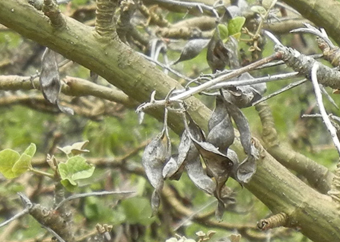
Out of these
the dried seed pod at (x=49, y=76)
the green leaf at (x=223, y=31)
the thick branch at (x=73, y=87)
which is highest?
the green leaf at (x=223, y=31)

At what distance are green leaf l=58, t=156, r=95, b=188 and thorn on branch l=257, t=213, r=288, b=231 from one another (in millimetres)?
287

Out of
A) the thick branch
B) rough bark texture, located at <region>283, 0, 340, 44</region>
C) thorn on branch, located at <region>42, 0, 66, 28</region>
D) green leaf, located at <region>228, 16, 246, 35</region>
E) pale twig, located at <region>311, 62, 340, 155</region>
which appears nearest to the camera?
pale twig, located at <region>311, 62, 340, 155</region>

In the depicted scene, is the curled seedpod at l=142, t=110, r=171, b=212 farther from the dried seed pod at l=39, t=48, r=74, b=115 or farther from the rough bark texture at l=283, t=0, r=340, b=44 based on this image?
the rough bark texture at l=283, t=0, r=340, b=44

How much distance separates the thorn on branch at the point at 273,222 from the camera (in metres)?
0.90

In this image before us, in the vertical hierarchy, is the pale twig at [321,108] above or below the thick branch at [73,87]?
above

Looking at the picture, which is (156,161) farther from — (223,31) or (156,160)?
(223,31)

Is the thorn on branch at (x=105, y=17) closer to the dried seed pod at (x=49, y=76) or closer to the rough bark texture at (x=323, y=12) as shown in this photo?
the dried seed pod at (x=49, y=76)

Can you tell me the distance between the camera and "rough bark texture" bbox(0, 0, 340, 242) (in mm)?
885

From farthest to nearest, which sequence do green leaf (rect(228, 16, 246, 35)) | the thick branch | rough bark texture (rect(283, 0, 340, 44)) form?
the thick branch
rough bark texture (rect(283, 0, 340, 44))
green leaf (rect(228, 16, 246, 35))

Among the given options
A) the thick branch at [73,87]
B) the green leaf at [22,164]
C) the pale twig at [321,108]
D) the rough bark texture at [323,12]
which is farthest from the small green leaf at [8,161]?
the rough bark texture at [323,12]

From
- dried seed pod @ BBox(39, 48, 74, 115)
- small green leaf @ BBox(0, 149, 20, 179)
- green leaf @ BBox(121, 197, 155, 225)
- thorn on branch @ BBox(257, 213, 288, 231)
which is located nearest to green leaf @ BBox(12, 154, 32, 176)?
small green leaf @ BBox(0, 149, 20, 179)

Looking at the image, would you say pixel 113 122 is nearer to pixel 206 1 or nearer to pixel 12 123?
pixel 12 123

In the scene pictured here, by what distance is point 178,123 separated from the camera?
3.02 ft

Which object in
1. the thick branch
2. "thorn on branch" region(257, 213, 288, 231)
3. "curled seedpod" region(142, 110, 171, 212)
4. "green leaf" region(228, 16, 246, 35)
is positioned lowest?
the thick branch
